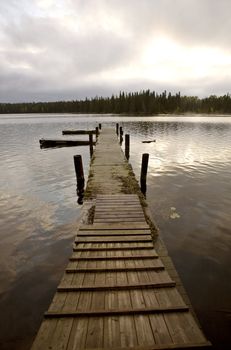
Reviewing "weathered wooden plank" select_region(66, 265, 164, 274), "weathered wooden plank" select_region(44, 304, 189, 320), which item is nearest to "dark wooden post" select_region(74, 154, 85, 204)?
"weathered wooden plank" select_region(66, 265, 164, 274)

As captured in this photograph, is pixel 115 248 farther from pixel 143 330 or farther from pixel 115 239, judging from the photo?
pixel 143 330

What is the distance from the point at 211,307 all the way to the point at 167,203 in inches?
298

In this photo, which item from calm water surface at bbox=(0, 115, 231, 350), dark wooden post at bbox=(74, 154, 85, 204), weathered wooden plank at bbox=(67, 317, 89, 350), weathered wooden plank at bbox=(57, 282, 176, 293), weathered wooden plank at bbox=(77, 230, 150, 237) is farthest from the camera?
A: dark wooden post at bbox=(74, 154, 85, 204)

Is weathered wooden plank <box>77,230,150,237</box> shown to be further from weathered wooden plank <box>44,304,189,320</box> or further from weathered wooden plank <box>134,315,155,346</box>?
weathered wooden plank <box>134,315,155,346</box>

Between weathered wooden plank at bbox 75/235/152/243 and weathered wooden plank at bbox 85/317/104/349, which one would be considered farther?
weathered wooden plank at bbox 75/235/152/243

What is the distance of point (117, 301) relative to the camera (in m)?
4.38

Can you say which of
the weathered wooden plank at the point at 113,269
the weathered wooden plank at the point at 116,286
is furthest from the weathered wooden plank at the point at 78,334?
the weathered wooden plank at the point at 113,269

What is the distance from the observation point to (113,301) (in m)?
4.39

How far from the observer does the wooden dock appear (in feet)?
11.7

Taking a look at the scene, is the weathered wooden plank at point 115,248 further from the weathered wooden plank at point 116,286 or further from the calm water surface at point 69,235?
the calm water surface at point 69,235

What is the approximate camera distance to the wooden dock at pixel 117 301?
356 cm

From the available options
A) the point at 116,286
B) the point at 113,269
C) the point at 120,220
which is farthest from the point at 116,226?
the point at 116,286

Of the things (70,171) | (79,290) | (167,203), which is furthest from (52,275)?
(70,171)

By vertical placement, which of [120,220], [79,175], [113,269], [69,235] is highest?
[113,269]
